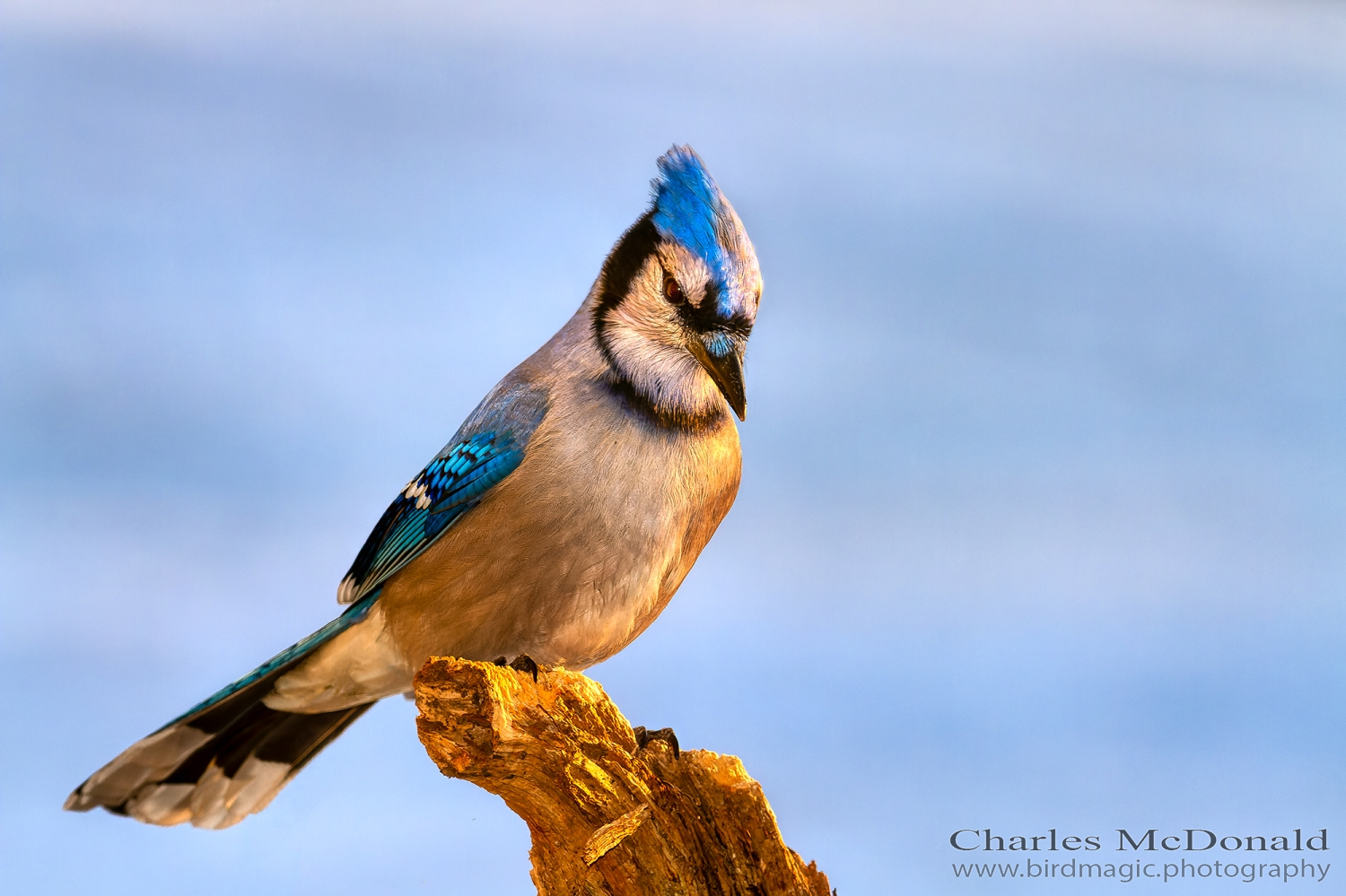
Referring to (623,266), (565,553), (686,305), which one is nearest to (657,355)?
(686,305)

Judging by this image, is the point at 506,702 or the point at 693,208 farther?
the point at 693,208

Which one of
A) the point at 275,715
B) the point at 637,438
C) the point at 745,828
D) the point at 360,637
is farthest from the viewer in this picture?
the point at 275,715

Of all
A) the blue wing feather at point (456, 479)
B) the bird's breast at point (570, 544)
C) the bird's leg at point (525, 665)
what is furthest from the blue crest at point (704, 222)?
the bird's leg at point (525, 665)

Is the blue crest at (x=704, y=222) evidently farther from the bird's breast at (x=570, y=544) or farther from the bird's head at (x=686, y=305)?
the bird's breast at (x=570, y=544)

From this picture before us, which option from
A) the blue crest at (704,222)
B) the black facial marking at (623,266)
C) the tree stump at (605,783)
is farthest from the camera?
the black facial marking at (623,266)

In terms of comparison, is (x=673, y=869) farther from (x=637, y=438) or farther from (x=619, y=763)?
(x=637, y=438)

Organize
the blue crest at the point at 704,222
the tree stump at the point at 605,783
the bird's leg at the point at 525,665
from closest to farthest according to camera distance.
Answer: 1. the tree stump at the point at 605,783
2. the bird's leg at the point at 525,665
3. the blue crest at the point at 704,222

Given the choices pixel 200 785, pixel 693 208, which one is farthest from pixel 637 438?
pixel 200 785

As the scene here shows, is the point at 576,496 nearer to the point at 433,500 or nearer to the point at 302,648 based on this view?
the point at 433,500

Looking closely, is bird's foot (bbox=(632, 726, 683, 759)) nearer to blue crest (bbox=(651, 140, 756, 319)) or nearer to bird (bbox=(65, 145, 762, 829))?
bird (bbox=(65, 145, 762, 829))

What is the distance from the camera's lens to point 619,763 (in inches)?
109

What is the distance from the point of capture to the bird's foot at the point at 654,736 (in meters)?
2.78

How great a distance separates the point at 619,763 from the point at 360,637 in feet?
2.51

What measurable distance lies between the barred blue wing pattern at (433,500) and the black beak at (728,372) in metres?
0.47
